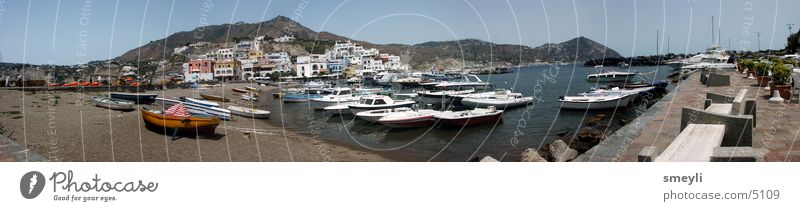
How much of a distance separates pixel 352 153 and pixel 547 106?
12.5 m

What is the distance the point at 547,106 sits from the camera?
21.1m

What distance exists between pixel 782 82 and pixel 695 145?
8.51 metres

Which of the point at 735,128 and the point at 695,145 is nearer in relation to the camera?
the point at 695,145

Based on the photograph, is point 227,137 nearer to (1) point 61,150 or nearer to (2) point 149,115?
(2) point 149,115

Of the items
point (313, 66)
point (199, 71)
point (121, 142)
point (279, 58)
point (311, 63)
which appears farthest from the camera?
point (279, 58)

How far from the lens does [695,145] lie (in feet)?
12.2

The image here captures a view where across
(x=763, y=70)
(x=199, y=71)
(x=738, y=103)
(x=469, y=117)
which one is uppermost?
(x=199, y=71)

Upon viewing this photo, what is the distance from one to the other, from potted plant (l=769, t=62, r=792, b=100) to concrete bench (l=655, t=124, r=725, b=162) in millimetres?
6788

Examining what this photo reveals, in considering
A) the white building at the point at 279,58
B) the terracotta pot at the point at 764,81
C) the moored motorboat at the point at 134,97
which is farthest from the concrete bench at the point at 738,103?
the white building at the point at 279,58

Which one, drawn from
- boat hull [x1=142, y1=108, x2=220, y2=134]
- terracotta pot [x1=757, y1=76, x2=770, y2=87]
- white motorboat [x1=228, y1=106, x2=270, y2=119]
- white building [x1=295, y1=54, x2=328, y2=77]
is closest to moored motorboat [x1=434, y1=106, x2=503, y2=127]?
white motorboat [x1=228, y1=106, x2=270, y2=119]

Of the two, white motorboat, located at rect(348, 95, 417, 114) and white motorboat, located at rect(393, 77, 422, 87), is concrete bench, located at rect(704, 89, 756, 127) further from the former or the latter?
white motorboat, located at rect(393, 77, 422, 87)

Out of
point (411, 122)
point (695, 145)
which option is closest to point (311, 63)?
point (411, 122)

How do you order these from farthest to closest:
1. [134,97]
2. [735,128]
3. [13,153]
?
[134,97] → [13,153] → [735,128]

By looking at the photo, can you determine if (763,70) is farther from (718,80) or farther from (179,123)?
(179,123)
